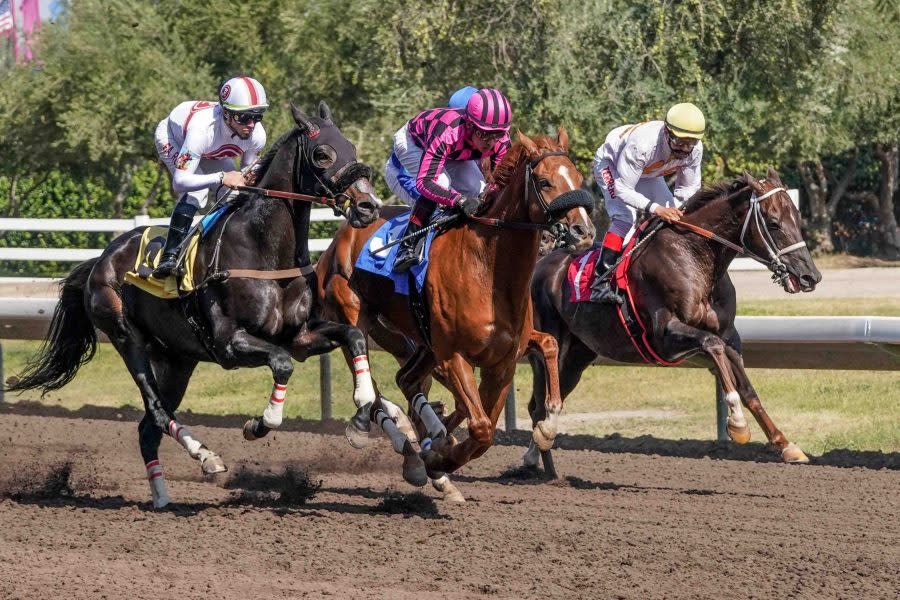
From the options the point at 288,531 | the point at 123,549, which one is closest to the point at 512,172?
the point at 288,531

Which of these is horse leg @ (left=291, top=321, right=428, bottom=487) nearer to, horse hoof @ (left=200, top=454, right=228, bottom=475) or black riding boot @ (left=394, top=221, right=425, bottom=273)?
black riding boot @ (left=394, top=221, right=425, bottom=273)

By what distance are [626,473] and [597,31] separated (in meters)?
9.35

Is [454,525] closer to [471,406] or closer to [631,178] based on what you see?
[471,406]

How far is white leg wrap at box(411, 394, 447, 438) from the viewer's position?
680 cm

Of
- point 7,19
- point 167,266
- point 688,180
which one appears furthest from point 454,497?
point 7,19

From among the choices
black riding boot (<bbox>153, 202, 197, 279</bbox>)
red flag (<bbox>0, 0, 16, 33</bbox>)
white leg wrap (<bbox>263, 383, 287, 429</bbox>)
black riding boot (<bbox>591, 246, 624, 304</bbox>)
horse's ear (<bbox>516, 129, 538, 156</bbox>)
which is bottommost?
white leg wrap (<bbox>263, 383, 287, 429</bbox>)

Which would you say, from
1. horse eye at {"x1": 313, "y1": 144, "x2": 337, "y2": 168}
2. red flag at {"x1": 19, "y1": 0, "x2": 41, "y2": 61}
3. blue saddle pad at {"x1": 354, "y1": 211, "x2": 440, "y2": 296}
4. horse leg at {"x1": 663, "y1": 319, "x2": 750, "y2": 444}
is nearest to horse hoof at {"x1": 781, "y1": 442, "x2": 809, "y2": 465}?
horse leg at {"x1": 663, "y1": 319, "x2": 750, "y2": 444}

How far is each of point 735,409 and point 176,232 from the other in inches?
129

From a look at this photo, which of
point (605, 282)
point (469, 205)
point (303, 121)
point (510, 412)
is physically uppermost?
point (303, 121)

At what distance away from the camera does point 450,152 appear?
273 inches

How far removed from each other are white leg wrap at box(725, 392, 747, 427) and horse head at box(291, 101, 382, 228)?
2387 millimetres

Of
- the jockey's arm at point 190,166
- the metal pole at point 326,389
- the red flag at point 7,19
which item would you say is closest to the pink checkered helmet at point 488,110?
the jockey's arm at point 190,166

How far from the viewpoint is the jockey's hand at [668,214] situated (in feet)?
26.7

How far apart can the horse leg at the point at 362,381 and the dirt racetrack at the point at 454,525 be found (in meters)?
0.27
